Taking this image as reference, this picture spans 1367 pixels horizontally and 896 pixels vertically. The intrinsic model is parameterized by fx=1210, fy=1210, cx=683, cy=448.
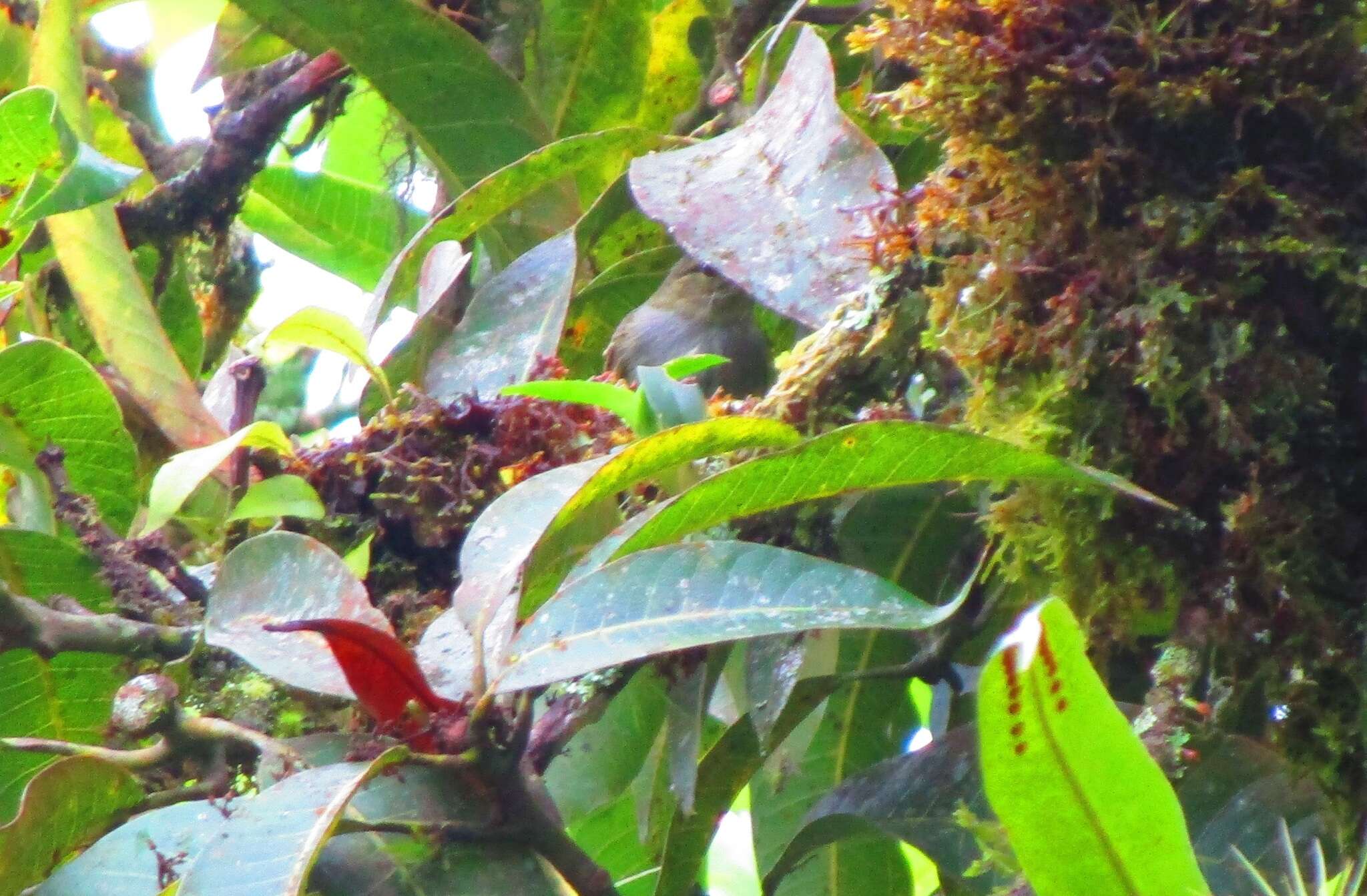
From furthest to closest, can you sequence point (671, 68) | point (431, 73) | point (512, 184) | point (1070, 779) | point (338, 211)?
point (338, 211) < point (671, 68) < point (431, 73) < point (512, 184) < point (1070, 779)

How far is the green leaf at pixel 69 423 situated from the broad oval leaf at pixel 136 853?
0.39 m

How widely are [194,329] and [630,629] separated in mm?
998

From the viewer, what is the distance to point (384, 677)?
689mm

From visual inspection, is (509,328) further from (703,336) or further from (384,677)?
(384,677)

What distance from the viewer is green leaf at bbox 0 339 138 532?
0.97 meters

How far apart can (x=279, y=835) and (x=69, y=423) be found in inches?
21.7

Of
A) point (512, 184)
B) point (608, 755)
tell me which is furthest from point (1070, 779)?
point (512, 184)

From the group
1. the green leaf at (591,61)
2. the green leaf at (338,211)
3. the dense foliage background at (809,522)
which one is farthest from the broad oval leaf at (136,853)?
the green leaf at (338,211)

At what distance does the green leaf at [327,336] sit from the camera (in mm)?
925

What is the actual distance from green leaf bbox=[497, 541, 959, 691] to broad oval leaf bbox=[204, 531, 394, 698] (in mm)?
121

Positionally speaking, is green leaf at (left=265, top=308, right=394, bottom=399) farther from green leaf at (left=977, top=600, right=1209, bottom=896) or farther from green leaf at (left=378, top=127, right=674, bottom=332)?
green leaf at (left=977, top=600, right=1209, bottom=896)

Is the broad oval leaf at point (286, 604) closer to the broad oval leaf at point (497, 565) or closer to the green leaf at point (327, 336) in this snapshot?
the broad oval leaf at point (497, 565)

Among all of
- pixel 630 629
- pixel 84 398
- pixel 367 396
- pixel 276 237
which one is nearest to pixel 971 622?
pixel 630 629

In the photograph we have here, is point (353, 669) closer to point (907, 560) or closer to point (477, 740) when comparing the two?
point (477, 740)
